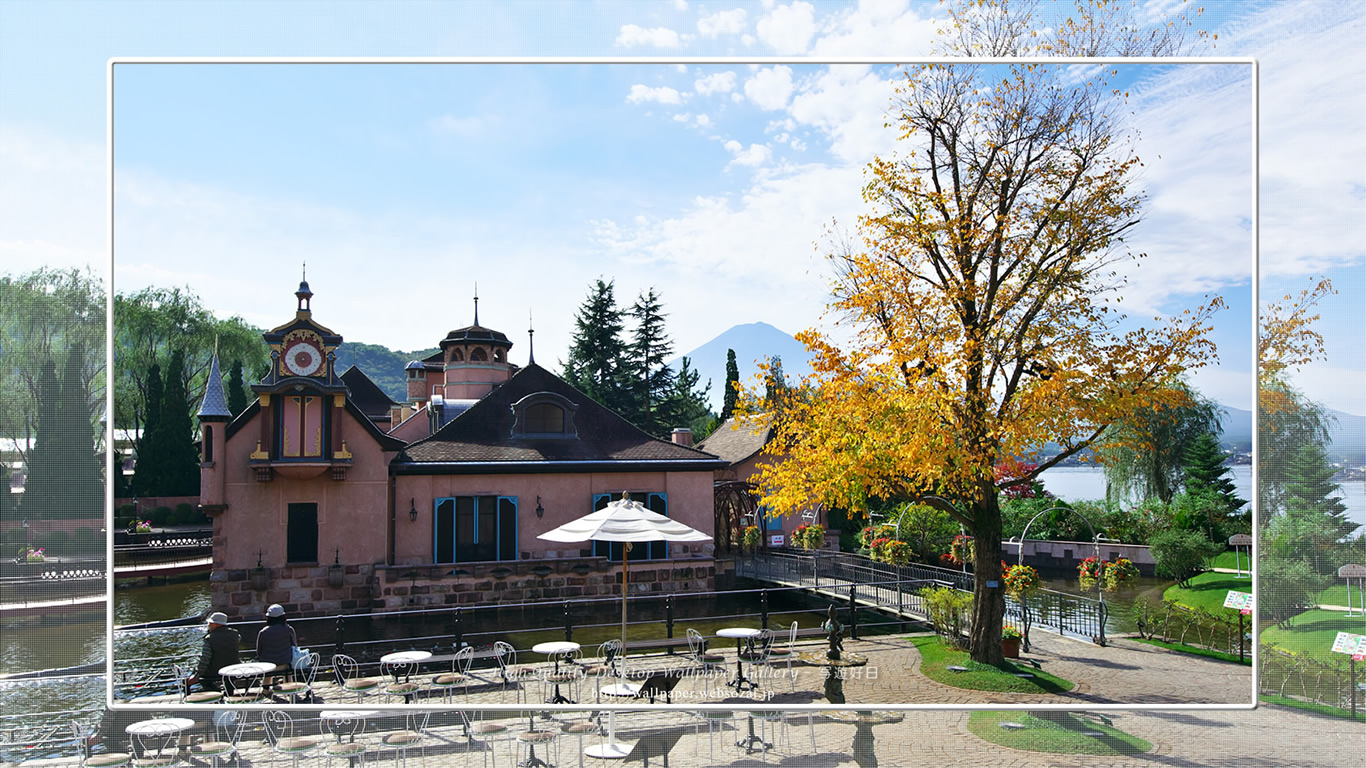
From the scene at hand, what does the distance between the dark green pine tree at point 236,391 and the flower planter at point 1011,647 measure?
8728 mm

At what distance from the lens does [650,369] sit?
32.2ft

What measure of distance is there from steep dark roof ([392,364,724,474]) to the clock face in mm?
1513

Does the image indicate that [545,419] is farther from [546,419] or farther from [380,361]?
[380,361]

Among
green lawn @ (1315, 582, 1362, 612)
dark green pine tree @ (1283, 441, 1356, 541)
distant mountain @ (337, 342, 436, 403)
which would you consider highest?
distant mountain @ (337, 342, 436, 403)

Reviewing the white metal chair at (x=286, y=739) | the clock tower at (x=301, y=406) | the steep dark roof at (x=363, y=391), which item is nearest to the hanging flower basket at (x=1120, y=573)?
the white metal chair at (x=286, y=739)

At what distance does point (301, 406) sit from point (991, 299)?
7.53 metres

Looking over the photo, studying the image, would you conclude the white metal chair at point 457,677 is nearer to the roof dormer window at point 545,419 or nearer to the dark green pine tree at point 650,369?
the roof dormer window at point 545,419

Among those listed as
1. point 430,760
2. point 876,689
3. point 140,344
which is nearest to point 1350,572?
point 876,689

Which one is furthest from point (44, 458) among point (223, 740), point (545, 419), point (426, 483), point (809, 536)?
point (809, 536)

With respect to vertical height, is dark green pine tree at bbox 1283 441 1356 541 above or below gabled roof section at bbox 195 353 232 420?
below

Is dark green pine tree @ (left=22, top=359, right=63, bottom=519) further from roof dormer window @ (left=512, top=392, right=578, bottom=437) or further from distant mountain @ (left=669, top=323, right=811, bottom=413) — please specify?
distant mountain @ (left=669, top=323, right=811, bottom=413)

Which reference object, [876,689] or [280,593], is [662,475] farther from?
[280,593]

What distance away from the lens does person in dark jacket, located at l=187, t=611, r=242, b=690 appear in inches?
316

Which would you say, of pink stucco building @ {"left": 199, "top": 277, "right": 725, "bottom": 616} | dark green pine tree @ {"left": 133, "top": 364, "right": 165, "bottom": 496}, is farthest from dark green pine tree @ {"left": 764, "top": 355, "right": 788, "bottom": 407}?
dark green pine tree @ {"left": 133, "top": 364, "right": 165, "bottom": 496}
